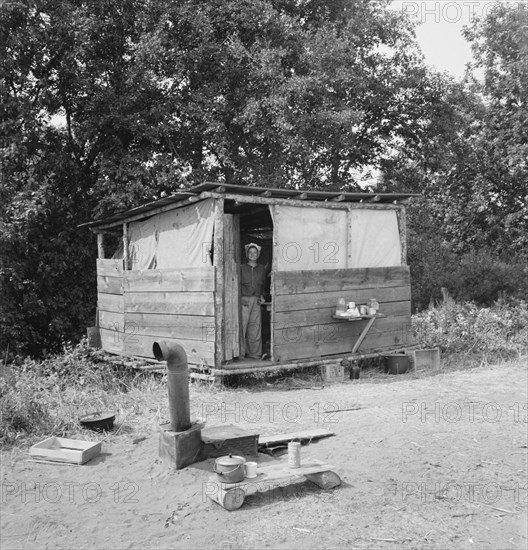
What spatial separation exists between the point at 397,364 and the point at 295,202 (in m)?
3.39

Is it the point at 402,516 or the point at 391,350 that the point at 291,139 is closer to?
the point at 391,350

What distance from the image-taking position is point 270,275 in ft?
31.0

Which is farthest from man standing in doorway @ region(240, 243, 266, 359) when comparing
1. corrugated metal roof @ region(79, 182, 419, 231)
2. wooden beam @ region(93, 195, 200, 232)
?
wooden beam @ region(93, 195, 200, 232)

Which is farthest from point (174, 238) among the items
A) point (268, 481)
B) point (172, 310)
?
point (268, 481)

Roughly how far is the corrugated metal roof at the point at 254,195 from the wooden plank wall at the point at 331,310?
1202 mm

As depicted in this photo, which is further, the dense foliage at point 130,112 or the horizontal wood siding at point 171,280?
the dense foliage at point 130,112

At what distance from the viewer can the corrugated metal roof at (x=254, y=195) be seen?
8188mm

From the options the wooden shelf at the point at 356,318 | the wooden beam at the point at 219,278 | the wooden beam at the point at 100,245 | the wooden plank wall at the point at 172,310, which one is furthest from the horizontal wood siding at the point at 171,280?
the wooden shelf at the point at 356,318

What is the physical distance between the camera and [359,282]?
971 centimetres

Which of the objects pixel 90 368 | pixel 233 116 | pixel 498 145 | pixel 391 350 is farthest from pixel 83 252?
pixel 498 145

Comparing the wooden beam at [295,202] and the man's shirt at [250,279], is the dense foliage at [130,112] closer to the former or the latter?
the wooden beam at [295,202]

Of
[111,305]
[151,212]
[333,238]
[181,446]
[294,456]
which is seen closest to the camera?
[294,456]

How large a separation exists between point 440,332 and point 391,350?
2632mm

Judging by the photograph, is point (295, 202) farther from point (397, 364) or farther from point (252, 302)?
point (397, 364)
